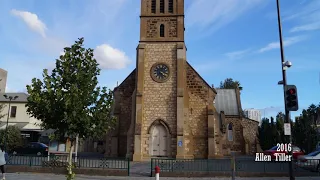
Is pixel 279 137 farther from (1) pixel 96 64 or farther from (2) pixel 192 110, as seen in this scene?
(1) pixel 96 64

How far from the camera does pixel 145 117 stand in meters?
28.5

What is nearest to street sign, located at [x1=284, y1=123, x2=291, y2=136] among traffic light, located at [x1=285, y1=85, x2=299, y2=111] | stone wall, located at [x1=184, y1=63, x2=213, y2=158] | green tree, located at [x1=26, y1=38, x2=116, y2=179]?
traffic light, located at [x1=285, y1=85, x2=299, y2=111]

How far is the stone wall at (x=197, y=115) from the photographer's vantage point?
29.0 meters

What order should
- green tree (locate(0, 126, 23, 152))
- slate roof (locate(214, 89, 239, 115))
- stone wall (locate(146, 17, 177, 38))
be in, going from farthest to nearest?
slate roof (locate(214, 89, 239, 115)) → green tree (locate(0, 126, 23, 152)) → stone wall (locate(146, 17, 177, 38))

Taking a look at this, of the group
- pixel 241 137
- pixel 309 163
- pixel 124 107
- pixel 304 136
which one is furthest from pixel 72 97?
pixel 241 137

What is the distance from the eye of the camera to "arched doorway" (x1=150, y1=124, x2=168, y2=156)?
28.0 m

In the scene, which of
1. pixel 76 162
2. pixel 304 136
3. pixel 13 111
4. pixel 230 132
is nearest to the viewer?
pixel 76 162

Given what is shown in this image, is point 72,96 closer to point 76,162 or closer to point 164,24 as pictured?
point 76,162

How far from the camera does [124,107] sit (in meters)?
31.4

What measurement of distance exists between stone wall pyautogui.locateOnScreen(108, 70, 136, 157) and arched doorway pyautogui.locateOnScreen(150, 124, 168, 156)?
3.60 metres

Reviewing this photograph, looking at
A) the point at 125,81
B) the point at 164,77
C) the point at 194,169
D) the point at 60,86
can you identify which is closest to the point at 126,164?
the point at 194,169

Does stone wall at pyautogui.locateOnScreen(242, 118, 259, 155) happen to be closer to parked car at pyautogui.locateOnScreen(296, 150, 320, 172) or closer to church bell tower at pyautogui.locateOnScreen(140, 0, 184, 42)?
church bell tower at pyautogui.locateOnScreen(140, 0, 184, 42)

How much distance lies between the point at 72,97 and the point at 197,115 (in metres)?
18.5

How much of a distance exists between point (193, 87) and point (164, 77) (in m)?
3.75
